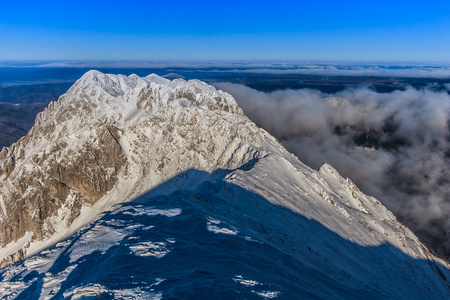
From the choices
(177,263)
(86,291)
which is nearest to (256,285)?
(177,263)

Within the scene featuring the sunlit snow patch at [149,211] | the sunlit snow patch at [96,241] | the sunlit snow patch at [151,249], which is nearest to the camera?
the sunlit snow patch at [151,249]

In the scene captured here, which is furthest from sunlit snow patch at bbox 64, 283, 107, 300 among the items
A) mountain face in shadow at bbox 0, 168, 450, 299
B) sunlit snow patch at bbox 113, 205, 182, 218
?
sunlit snow patch at bbox 113, 205, 182, 218

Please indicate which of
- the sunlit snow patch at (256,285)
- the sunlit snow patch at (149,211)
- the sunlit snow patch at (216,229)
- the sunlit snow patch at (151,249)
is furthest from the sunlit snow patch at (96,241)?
the sunlit snow patch at (256,285)

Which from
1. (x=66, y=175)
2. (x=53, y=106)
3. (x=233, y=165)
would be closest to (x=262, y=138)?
(x=233, y=165)

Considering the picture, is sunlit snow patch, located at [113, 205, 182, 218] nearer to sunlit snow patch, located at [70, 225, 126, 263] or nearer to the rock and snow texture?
the rock and snow texture

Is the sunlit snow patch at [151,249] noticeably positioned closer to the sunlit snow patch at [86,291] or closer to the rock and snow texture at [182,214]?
the rock and snow texture at [182,214]

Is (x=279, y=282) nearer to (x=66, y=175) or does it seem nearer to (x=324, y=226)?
(x=324, y=226)
